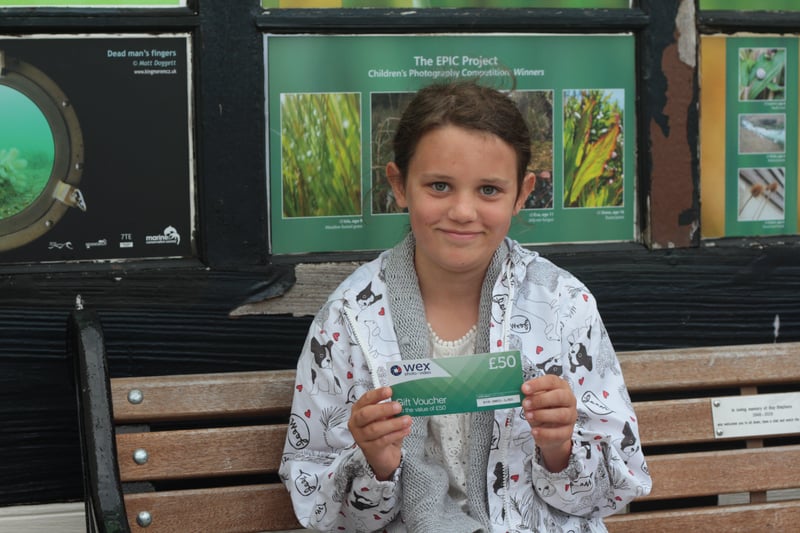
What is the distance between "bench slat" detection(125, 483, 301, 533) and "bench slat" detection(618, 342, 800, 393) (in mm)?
973

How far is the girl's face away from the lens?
2.45 meters

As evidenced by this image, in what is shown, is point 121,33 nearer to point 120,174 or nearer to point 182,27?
point 182,27

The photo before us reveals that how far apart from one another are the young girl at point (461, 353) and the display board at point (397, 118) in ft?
1.68

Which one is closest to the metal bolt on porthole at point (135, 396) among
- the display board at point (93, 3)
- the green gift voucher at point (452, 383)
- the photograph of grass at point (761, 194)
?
the green gift voucher at point (452, 383)

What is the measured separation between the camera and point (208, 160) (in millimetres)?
2992

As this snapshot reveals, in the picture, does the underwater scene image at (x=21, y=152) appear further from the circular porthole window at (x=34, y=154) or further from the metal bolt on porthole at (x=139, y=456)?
the metal bolt on porthole at (x=139, y=456)

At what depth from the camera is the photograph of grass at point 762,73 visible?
3332 mm

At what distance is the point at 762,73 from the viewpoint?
3.35 meters

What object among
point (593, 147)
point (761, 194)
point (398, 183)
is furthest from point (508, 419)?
point (761, 194)

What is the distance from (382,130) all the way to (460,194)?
0.72 metres

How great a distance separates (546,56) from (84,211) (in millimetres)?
1352

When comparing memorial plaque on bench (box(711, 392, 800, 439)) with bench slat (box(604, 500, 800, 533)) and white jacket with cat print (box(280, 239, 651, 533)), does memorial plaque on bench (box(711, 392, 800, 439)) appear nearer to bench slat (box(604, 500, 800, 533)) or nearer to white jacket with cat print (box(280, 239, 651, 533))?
bench slat (box(604, 500, 800, 533))

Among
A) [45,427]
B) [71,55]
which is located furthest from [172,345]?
[71,55]

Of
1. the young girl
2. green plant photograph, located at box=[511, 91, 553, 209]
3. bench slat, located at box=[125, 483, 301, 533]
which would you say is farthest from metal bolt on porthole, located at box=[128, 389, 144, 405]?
green plant photograph, located at box=[511, 91, 553, 209]
